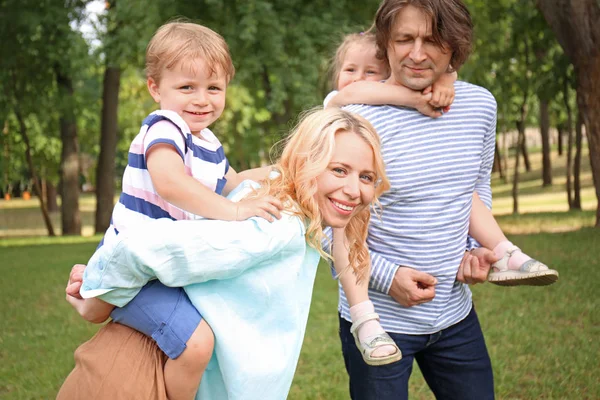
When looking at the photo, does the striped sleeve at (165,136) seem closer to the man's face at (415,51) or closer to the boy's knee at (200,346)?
the boy's knee at (200,346)

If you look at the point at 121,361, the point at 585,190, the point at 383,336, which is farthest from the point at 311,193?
the point at 585,190

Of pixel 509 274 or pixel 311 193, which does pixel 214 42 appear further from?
pixel 509 274

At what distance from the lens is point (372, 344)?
2.56 metres

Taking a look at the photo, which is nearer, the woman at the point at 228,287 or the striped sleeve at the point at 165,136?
the woman at the point at 228,287

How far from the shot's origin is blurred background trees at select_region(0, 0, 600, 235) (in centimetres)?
1130

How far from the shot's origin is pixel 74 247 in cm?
1636

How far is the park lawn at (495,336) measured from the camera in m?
5.87

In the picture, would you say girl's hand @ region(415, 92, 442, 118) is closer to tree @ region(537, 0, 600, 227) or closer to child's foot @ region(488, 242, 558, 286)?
child's foot @ region(488, 242, 558, 286)

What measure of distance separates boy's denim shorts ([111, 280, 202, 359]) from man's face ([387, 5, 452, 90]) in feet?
3.90

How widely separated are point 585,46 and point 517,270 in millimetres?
8901

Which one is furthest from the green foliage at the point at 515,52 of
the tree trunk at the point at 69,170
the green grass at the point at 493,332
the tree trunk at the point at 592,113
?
the tree trunk at the point at 69,170

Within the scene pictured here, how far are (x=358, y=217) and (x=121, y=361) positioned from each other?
93 centimetres

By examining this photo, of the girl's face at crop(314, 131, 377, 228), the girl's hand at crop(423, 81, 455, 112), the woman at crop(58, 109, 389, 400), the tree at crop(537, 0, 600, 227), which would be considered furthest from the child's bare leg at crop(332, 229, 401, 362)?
the tree at crop(537, 0, 600, 227)

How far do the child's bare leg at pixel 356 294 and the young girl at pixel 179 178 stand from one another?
0.39 m
